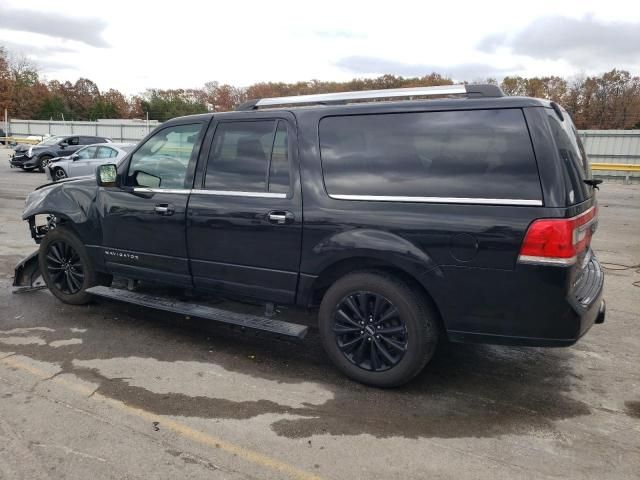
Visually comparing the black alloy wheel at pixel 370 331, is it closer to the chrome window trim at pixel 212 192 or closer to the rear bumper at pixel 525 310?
the rear bumper at pixel 525 310

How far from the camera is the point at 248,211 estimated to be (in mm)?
3896

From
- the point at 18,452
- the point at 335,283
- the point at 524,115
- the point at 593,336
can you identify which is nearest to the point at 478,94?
the point at 524,115

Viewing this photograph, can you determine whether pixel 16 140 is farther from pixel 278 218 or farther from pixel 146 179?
pixel 278 218

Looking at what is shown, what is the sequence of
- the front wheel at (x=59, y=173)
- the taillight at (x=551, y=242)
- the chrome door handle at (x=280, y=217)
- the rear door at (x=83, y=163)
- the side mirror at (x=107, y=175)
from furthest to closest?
the front wheel at (x=59, y=173) → the rear door at (x=83, y=163) → the side mirror at (x=107, y=175) → the chrome door handle at (x=280, y=217) → the taillight at (x=551, y=242)

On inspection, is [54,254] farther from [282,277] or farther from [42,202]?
[282,277]

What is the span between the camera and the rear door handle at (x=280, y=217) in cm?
373

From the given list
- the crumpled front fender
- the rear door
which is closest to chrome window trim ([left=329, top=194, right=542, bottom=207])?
the crumpled front fender

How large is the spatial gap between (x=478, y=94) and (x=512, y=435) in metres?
2.12

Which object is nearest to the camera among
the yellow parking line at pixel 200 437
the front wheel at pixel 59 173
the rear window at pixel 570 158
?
the yellow parking line at pixel 200 437

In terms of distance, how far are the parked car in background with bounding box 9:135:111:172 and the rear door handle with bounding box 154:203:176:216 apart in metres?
19.7

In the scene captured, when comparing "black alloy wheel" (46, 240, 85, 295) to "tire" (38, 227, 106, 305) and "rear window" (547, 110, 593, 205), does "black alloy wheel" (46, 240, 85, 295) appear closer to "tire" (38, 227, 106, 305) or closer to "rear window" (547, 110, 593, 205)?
"tire" (38, 227, 106, 305)

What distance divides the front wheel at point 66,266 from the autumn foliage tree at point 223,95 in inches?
1002

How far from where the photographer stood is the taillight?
2.91 meters

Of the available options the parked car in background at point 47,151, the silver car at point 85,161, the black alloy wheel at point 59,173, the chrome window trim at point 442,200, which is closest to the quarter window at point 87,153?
the silver car at point 85,161
